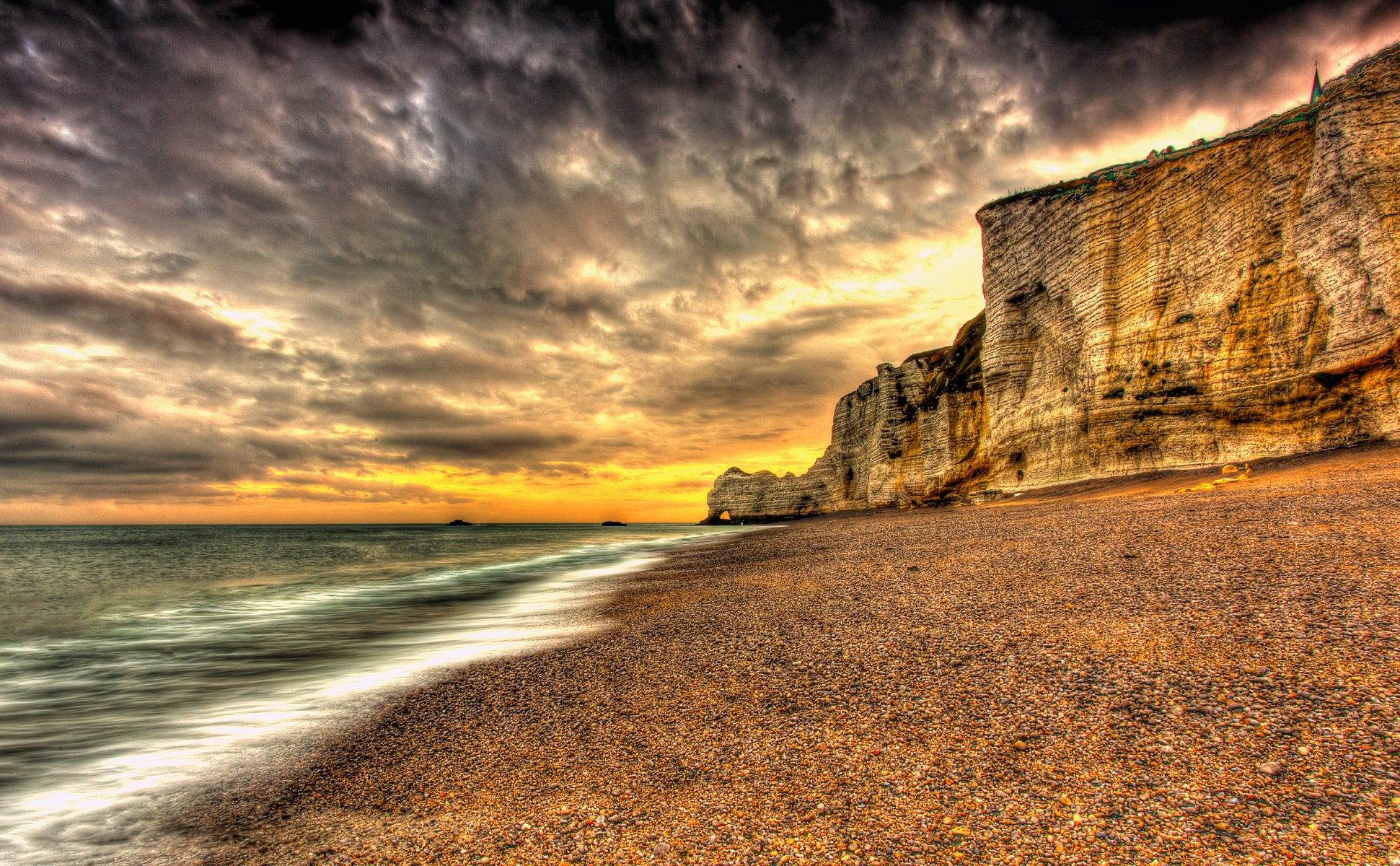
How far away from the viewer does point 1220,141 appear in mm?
16297

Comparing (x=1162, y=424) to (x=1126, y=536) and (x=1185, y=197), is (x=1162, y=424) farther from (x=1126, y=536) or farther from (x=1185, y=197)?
(x=1126, y=536)

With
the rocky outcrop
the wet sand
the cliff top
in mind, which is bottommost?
the wet sand

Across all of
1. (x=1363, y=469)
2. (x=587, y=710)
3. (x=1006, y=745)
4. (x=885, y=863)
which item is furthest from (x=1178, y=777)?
(x=1363, y=469)

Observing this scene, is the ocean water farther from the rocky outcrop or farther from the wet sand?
the rocky outcrop

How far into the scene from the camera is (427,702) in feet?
15.6

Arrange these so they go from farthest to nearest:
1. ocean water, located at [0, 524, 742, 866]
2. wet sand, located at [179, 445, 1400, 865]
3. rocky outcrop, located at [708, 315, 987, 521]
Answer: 1. rocky outcrop, located at [708, 315, 987, 521]
2. ocean water, located at [0, 524, 742, 866]
3. wet sand, located at [179, 445, 1400, 865]

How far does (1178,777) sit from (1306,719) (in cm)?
104

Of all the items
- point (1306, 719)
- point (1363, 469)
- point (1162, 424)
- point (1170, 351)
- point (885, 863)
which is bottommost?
point (885, 863)

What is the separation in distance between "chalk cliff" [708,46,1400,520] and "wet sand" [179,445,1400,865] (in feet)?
34.9

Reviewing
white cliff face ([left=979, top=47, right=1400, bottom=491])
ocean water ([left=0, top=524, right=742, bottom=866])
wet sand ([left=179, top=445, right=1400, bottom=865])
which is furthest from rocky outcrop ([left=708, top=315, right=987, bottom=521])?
wet sand ([left=179, top=445, right=1400, bottom=865])

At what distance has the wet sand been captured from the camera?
2279mm

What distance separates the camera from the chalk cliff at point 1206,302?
12883 mm

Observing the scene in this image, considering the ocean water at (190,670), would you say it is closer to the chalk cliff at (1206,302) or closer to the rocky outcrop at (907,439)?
the chalk cliff at (1206,302)

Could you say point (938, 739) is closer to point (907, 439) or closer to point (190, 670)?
point (190, 670)
